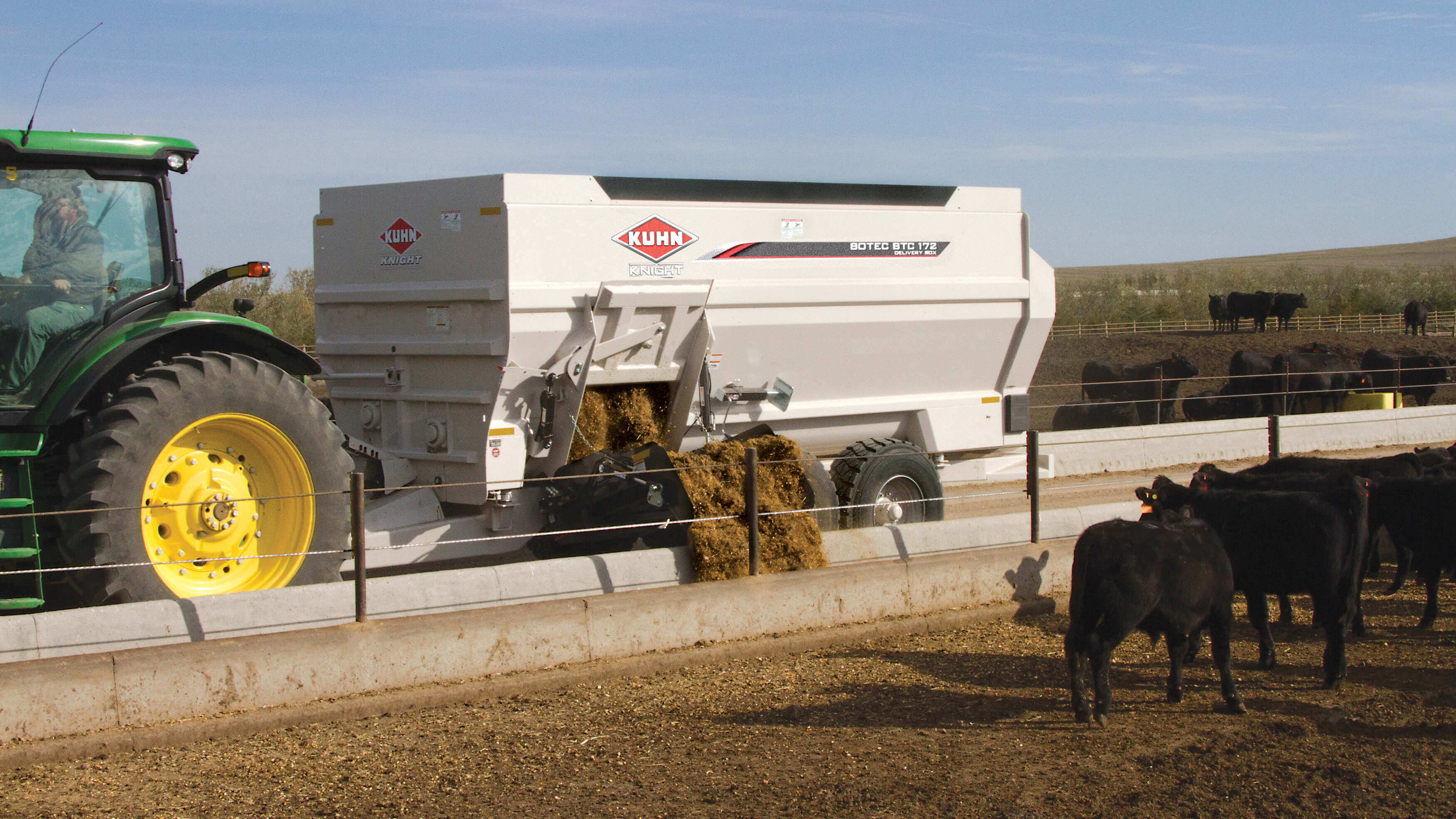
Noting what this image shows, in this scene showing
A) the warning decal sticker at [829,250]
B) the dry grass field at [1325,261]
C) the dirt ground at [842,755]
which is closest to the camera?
the dirt ground at [842,755]

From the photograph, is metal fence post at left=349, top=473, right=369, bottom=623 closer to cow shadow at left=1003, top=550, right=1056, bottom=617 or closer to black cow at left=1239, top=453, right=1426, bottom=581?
cow shadow at left=1003, top=550, right=1056, bottom=617

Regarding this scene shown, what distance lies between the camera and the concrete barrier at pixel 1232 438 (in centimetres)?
1864

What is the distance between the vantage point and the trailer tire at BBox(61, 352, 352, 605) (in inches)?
261

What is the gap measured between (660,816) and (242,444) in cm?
383

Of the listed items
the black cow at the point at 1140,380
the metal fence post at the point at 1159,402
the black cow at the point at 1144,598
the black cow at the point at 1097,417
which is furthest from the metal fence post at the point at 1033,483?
the black cow at the point at 1140,380

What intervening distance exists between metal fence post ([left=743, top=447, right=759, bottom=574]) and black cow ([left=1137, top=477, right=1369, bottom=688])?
8.87 ft

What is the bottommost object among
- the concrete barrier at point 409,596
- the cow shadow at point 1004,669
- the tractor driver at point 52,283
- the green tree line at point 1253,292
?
the cow shadow at point 1004,669

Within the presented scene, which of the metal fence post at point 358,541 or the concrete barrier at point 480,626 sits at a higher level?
the metal fence post at point 358,541

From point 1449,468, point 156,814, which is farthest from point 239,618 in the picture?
A: point 1449,468

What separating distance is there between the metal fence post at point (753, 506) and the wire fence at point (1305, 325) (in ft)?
144

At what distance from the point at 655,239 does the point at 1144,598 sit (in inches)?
211

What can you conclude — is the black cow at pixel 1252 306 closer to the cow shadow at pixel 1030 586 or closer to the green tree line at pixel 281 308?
the green tree line at pixel 281 308

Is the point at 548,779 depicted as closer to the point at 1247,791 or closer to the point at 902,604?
the point at 1247,791

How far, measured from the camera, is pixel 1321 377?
93.1 ft
